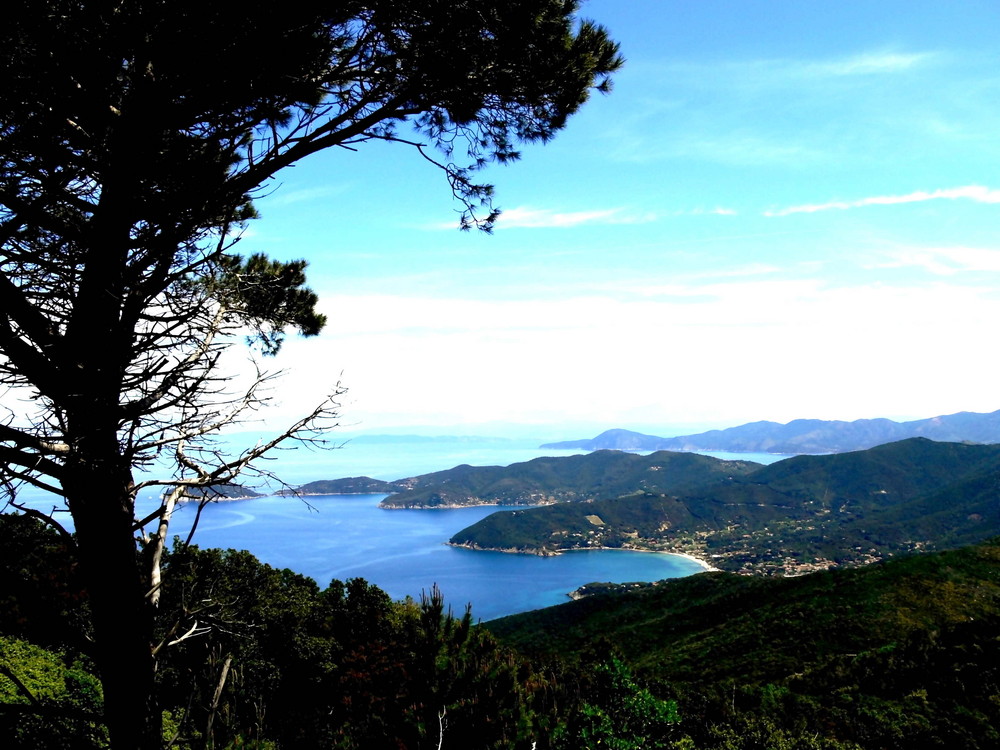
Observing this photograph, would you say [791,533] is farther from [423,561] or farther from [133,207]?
[133,207]

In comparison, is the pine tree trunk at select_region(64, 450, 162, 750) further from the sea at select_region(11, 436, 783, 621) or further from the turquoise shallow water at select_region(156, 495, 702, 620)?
the turquoise shallow water at select_region(156, 495, 702, 620)

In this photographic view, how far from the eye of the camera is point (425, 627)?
1184 centimetres

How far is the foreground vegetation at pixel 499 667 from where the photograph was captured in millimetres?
4004

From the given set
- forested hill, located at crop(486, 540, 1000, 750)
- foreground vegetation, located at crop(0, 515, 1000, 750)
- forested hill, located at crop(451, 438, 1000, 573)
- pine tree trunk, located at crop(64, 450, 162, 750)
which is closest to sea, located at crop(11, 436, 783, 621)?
forested hill, located at crop(451, 438, 1000, 573)

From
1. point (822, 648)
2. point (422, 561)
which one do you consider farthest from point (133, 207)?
point (422, 561)

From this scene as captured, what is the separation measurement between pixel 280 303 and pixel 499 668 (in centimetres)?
980

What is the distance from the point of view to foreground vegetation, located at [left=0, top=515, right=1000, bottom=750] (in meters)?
4.00

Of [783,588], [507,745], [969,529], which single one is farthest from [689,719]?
[969,529]

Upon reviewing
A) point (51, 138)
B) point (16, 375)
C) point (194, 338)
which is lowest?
point (16, 375)

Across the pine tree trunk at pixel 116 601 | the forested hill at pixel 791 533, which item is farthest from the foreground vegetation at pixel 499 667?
the forested hill at pixel 791 533

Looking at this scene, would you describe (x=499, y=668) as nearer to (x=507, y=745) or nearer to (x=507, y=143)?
(x=507, y=745)

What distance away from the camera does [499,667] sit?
12219 millimetres

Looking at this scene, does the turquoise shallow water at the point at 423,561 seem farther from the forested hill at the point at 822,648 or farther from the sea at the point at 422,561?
the forested hill at the point at 822,648

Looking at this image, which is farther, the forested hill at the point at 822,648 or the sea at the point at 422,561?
the sea at the point at 422,561
